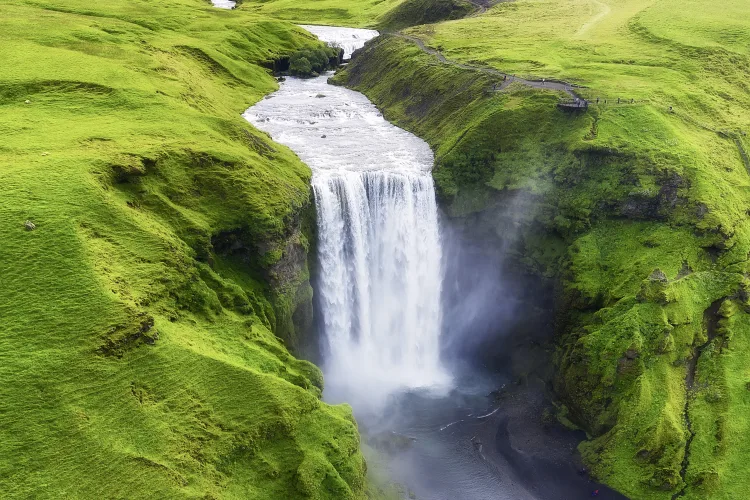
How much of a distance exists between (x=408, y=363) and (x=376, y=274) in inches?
267

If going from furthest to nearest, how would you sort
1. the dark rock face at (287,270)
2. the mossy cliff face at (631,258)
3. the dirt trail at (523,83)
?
the dirt trail at (523,83)
the mossy cliff face at (631,258)
the dark rock face at (287,270)

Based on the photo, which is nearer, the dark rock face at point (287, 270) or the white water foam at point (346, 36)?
the dark rock face at point (287, 270)

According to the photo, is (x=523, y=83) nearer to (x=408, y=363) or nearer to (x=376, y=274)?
(x=376, y=274)

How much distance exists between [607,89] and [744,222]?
51.7 feet

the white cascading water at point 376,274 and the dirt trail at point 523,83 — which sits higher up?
the dirt trail at point 523,83

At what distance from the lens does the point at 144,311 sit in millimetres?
23312

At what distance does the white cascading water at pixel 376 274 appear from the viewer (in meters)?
37.5

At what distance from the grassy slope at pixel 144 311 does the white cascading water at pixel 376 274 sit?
11.3ft

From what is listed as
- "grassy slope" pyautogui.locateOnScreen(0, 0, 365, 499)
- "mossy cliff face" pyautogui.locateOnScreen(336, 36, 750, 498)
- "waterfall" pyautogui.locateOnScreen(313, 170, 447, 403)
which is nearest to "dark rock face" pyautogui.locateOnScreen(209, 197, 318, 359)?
"grassy slope" pyautogui.locateOnScreen(0, 0, 365, 499)

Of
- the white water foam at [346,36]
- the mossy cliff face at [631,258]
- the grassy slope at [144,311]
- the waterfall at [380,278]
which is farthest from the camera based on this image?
the white water foam at [346,36]

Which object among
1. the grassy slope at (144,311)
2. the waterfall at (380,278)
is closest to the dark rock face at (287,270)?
the grassy slope at (144,311)

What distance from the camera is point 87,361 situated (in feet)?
68.3

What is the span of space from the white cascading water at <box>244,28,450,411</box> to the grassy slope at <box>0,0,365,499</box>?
3.45 meters

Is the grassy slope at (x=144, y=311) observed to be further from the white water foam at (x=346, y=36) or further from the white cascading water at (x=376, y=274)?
the white water foam at (x=346, y=36)
